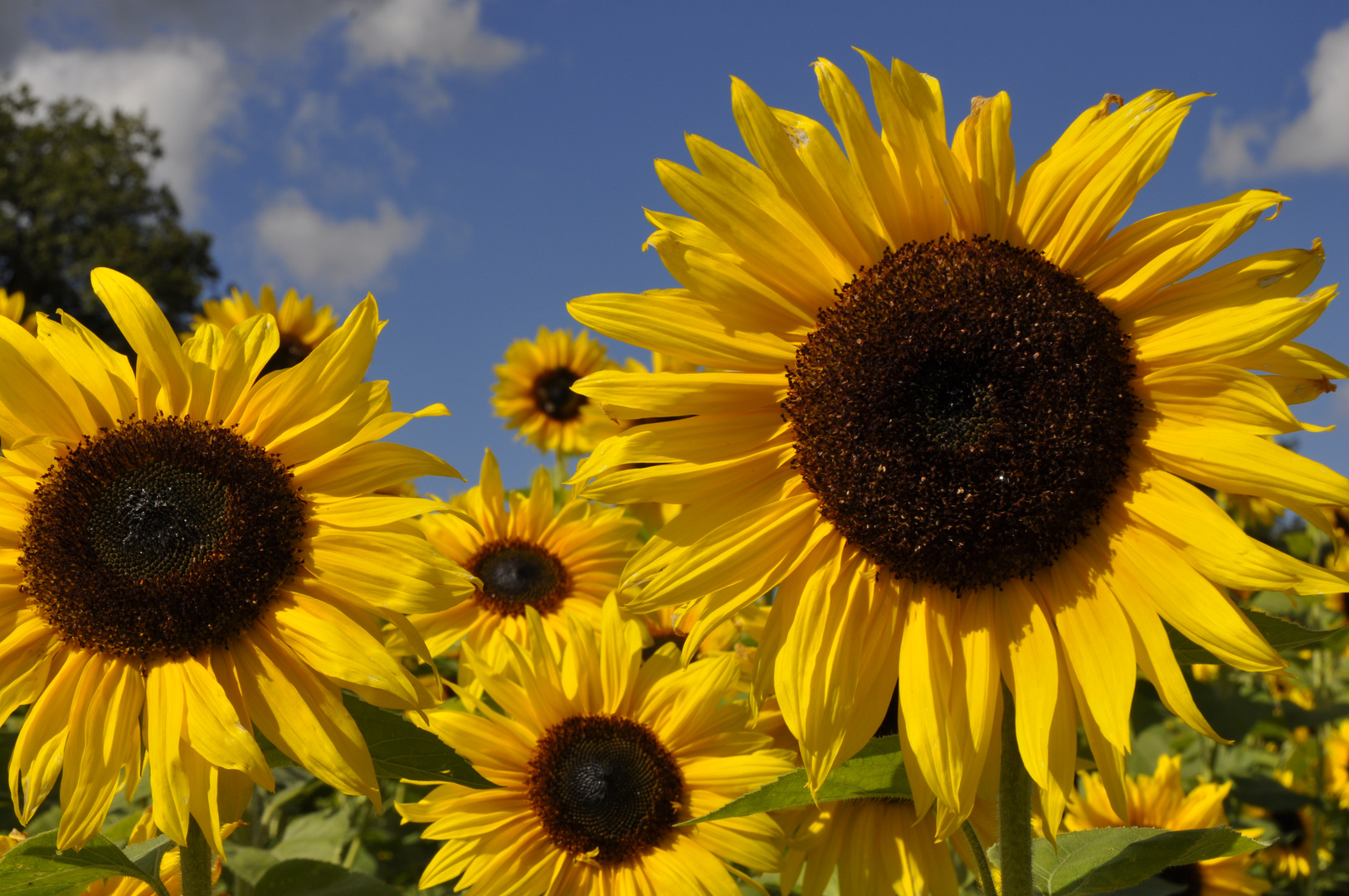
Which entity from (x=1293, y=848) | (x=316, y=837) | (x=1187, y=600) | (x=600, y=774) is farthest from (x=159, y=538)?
(x=1293, y=848)

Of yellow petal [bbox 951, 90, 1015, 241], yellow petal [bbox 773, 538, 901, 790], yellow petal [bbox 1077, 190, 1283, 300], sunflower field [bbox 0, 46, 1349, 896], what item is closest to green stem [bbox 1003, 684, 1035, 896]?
sunflower field [bbox 0, 46, 1349, 896]

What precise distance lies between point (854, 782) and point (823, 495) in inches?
24.4

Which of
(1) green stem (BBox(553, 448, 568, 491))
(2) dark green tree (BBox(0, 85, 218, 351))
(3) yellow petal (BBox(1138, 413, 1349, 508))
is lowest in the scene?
(3) yellow petal (BBox(1138, 413, 1349, 508))

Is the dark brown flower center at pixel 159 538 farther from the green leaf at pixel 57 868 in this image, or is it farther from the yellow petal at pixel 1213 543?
the yellow petal at pixel 1213 543

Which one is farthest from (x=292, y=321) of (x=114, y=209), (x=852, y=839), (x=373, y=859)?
(x=114, y=209)

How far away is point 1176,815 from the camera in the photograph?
5.00 metres

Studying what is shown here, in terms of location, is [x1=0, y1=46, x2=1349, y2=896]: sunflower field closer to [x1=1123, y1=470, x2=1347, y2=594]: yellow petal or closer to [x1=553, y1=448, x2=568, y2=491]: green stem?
[x1=1123, y1=470, x2=1347, y2=594]: yellow petal

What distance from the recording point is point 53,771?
2424 mm

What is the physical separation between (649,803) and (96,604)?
6.36 feet

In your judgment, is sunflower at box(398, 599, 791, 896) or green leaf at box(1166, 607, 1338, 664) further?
sunflower at box(398, 599, 791, 896)

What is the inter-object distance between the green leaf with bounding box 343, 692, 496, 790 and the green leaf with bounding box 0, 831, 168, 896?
0.52 m

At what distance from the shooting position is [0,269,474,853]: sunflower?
2.42 metres

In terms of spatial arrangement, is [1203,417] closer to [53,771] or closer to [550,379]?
[53,771]

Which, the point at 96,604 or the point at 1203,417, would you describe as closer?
the point at 1203,417
